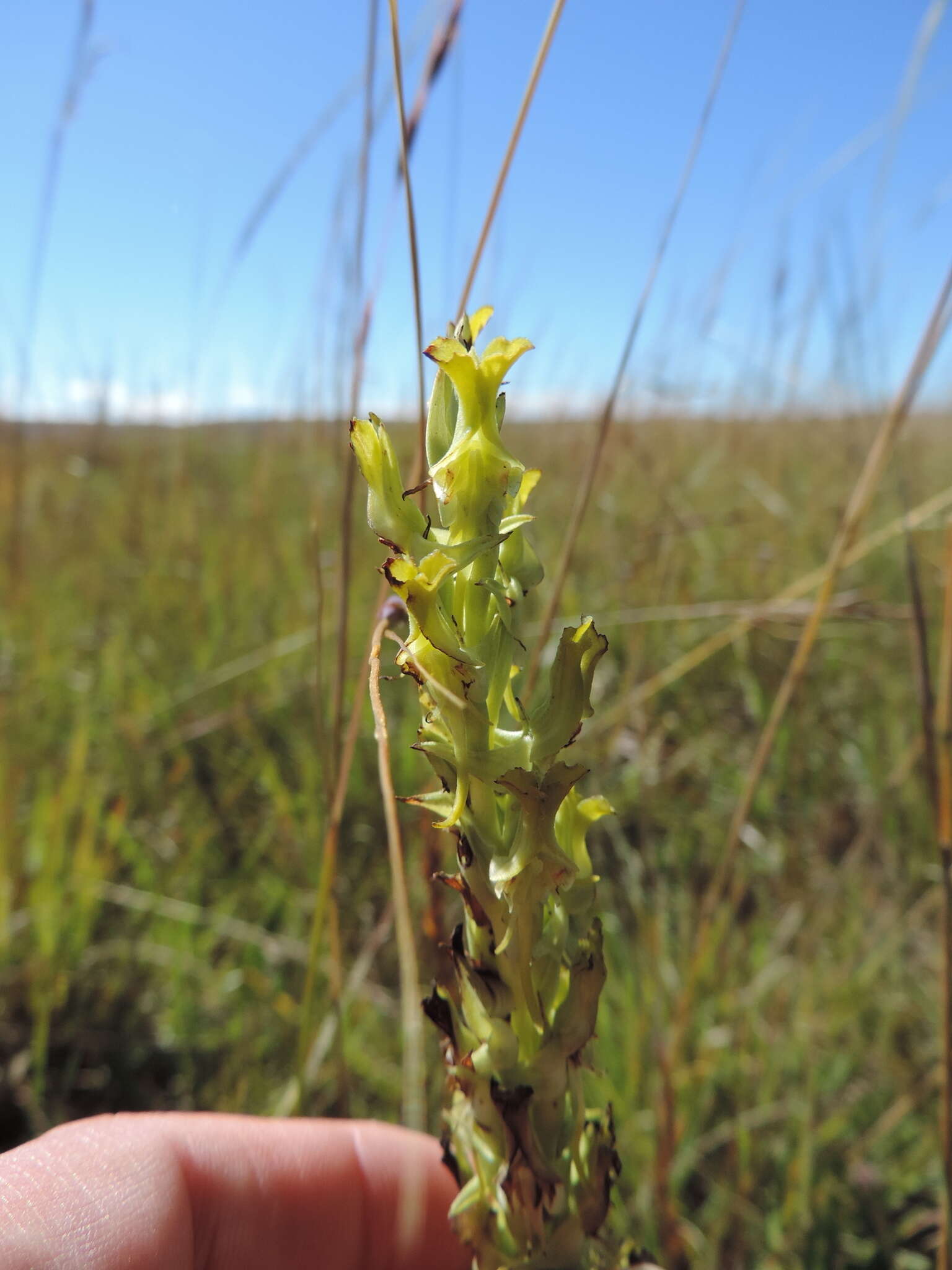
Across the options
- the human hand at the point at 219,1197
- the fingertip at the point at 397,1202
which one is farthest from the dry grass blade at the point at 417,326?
the fingertip at the point at 397,1202

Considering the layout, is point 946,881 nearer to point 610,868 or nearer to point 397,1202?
point 397,1202

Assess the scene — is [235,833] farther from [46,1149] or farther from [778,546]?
[778,546]

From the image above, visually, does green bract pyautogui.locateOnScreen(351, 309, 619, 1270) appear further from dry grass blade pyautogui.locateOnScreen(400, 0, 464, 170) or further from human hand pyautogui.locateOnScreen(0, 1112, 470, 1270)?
dry grass blade pyautogui.locateOnScreen(400, 0, 464, 170)

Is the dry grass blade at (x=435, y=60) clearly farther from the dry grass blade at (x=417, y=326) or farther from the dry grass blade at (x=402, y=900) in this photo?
the dry grass blade at (x=402, y=900)

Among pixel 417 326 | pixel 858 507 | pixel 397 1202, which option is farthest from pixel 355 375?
pixel 397 1202

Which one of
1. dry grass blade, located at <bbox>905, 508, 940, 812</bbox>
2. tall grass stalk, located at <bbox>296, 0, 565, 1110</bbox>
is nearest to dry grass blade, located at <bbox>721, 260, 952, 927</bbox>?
dry grass blade, located at <bbox>905, 508, 940, 812</bbox>

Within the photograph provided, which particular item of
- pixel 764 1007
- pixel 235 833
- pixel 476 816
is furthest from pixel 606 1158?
pixel 235 833
